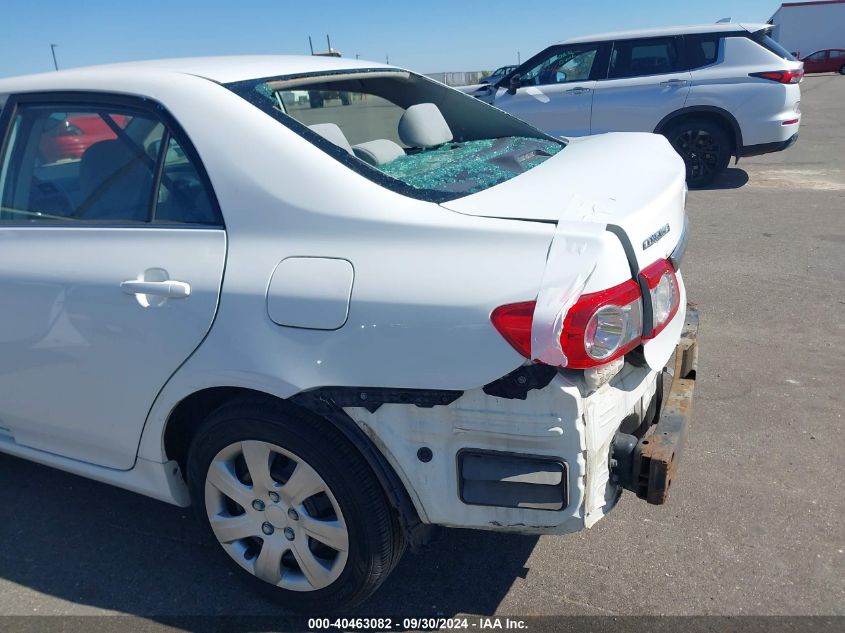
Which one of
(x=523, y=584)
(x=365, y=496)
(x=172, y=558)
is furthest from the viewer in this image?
(x=172, y=558)

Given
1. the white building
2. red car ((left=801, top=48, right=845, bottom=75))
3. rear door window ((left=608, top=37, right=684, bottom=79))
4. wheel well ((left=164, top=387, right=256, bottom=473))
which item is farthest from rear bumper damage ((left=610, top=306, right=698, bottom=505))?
the white building

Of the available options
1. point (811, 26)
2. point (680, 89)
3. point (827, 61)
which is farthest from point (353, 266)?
point (811, 26)

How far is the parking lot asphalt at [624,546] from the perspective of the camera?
2.57 m

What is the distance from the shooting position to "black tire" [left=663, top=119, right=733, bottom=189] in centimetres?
907

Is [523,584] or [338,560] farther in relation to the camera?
[523,584]

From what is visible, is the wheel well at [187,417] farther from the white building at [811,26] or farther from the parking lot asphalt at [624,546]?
the white building at [811,26]

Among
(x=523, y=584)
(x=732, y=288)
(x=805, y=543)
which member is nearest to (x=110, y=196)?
(x=523, y=584)

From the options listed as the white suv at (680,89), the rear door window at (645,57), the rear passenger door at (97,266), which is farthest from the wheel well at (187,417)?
the rear door window at (645,57)

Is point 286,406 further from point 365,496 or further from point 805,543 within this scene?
point 805,543

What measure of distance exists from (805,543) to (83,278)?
279 cm

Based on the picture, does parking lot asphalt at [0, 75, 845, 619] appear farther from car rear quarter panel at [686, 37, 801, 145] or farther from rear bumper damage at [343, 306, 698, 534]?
car rear quarter panel at [686, 37, 801, 145]

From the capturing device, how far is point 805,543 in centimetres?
275

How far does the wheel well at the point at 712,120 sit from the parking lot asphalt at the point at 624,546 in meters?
5.45

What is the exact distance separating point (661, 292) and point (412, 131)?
→ 1.65m
